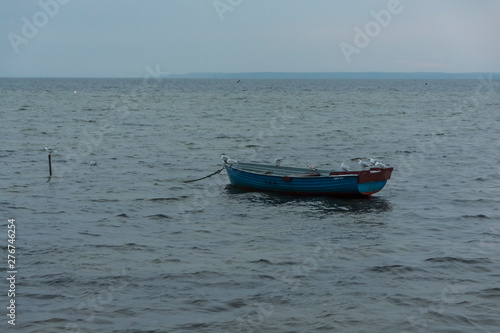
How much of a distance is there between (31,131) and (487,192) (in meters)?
33.7

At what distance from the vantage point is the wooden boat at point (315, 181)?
68.6ft

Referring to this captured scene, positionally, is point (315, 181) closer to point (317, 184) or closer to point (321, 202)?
point (317, 184)

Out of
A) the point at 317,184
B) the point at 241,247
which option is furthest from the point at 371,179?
the point at 241,247

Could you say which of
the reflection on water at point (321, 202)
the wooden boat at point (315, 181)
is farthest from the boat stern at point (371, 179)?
the reflection on water at point (321, 202)

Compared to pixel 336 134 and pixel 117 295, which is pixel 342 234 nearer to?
pixel 117 295

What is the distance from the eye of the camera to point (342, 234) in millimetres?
17031

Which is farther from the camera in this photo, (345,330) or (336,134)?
(336,134)

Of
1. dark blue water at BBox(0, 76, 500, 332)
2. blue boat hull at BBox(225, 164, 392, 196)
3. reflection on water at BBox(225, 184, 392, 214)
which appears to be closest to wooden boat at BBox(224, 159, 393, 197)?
blue boat hull at BBox(225, 164, 392, 196)

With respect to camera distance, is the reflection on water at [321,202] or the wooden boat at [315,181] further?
the wooden boat at [315,181]

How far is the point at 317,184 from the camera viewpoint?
70.3 ft

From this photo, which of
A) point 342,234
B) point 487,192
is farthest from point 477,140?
point 342,234

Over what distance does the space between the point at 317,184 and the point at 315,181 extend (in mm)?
146

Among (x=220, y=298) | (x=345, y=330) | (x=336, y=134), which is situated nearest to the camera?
(x=345, y=330)

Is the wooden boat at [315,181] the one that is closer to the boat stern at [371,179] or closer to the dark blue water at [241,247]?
the boat stern at [371,179]
